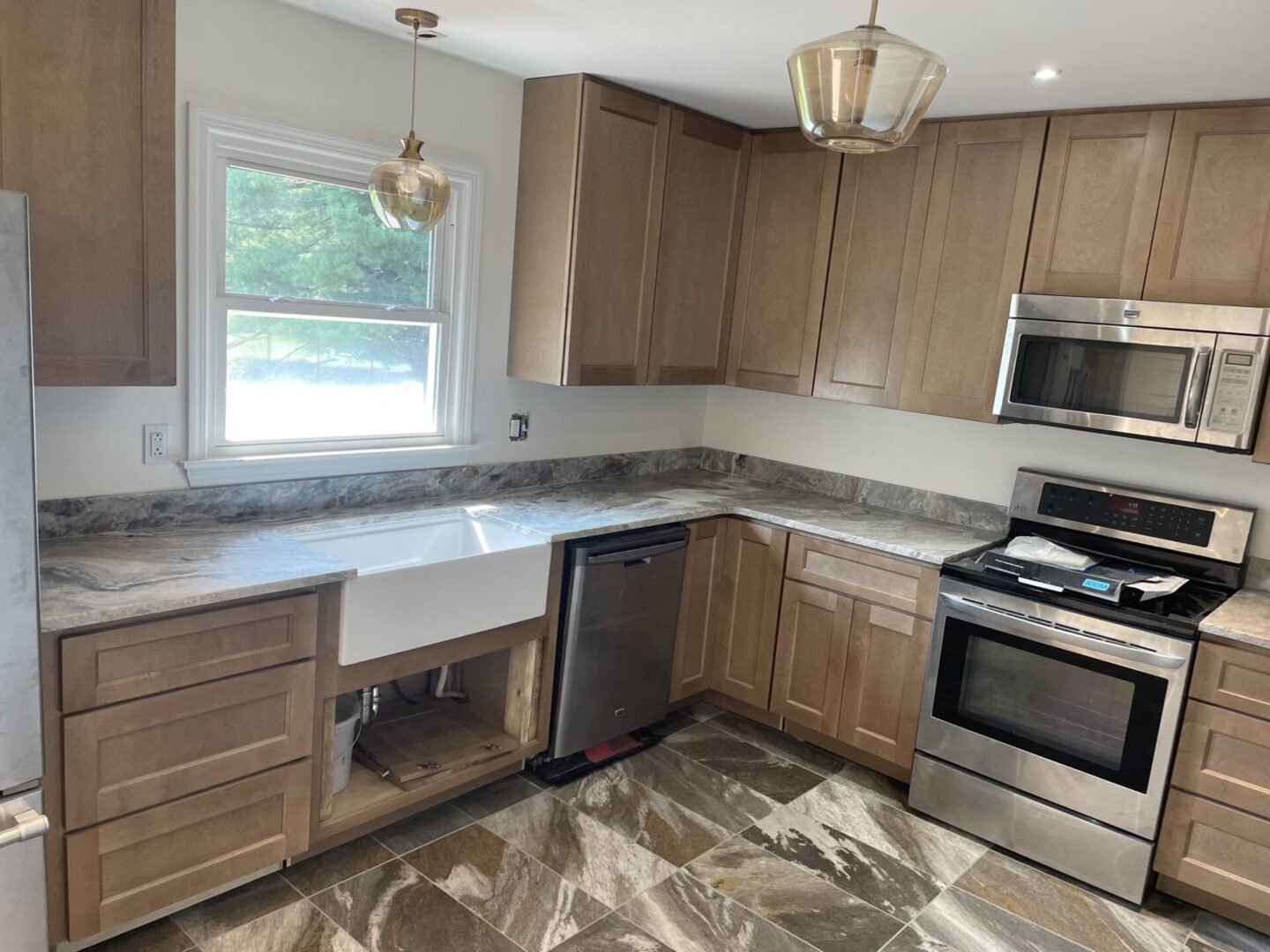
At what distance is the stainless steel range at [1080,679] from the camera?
102 inches

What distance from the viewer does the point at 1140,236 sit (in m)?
2.81

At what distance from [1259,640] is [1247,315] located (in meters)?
0.92

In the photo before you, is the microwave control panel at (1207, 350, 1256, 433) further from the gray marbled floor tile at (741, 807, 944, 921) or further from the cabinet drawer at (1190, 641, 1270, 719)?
the gray marbled floor tile at (741, 807, 944, 921)

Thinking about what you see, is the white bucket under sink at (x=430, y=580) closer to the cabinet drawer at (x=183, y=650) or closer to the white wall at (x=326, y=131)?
the cabinet drawer at (x=183, y=650)

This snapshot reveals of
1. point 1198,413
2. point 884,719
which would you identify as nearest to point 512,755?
point 884,719

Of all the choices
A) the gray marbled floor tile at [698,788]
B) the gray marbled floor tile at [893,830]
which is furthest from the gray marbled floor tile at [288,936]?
the gray marbled floor tile at [893,830]

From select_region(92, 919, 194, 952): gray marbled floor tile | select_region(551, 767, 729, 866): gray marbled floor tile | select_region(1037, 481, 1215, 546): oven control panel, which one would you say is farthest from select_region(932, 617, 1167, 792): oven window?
select_region(92, 919, 194, 952): gray marbled floor tile

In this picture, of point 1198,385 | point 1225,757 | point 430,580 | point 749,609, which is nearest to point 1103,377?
point 1198,385

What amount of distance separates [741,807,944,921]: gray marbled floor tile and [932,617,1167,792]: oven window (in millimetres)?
512

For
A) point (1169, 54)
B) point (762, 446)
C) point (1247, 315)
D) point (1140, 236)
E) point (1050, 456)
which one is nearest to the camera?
point (1169, 54)

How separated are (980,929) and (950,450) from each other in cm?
174

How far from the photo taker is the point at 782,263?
3701 millimetres

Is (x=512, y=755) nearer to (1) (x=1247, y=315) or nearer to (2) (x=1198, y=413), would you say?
(2) (x=1198, y=413)

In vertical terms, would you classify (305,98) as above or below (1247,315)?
above
